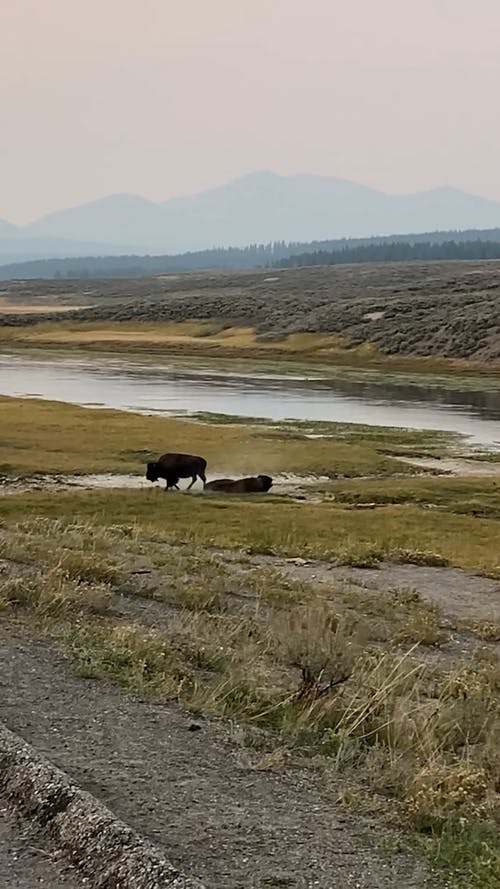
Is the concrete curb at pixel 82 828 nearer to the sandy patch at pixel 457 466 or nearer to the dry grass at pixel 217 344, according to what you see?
the sandy patch at pixel 457 466

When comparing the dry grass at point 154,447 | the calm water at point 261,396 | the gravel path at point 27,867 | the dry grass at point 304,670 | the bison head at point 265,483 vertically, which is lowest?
the calm water at point 261,396

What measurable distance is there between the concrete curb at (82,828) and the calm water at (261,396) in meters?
35.0

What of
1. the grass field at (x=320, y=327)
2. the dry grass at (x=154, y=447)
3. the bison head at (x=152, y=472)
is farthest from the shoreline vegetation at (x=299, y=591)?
the grass field at (x=320, y=327)

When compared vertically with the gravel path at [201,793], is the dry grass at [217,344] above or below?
below

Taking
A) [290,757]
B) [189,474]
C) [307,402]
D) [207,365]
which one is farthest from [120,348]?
[290,757]

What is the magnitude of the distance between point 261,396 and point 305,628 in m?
47.6

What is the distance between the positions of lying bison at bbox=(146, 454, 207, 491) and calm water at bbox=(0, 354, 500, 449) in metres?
14.1

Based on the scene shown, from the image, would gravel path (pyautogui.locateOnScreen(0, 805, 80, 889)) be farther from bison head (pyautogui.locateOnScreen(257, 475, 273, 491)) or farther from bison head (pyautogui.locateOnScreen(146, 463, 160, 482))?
bison head (pyautogui.locateOnScreen(146, 463, 160, 482))

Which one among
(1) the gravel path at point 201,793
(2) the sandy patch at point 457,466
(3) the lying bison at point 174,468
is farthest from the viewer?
(2) the sandy patch at point 457,466

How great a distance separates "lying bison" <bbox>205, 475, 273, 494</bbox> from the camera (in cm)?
2862

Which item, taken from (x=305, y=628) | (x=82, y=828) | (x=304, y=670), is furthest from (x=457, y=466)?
(x=82, y=828)

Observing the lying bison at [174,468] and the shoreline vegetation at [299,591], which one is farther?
the lying bison at [174,468]

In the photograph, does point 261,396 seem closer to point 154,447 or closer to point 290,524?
point 154,447

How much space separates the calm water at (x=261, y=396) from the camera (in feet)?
158
